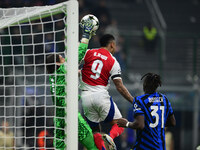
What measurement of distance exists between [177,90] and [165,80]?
48 centimetres

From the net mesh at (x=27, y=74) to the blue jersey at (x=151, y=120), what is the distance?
1.11m

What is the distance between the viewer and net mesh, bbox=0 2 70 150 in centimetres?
606

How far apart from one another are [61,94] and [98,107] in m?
0.82

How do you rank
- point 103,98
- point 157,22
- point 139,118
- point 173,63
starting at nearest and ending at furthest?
point 139,118 → point 103,98 → point 173,63 → point 157,22

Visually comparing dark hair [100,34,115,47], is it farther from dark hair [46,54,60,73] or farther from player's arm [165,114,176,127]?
player's arm [165,114,176,127]

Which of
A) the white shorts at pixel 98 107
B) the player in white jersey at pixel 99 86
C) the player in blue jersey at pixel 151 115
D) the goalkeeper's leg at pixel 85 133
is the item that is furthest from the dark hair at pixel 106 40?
the player in blue jersey at pixel 151 115

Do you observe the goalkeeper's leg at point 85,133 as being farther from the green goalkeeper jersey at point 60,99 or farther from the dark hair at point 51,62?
the dark hair at point 51,62

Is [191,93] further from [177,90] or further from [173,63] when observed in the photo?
[173,63]

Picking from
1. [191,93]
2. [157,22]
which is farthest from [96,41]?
[157,22]

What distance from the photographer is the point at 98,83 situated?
21.0 feet

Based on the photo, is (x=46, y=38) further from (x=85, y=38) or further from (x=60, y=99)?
(x=60, y=99)

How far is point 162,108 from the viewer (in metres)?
5.37

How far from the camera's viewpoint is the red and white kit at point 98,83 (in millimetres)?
6391

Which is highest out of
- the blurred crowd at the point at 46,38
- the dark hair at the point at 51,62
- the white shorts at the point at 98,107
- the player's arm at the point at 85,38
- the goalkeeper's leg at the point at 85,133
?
the blurred crowd at the point at 46,38
